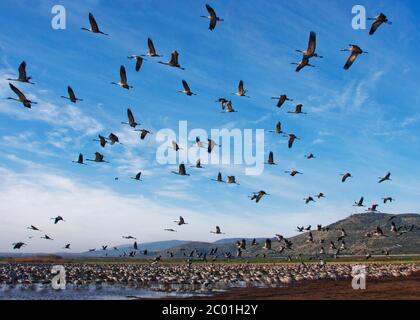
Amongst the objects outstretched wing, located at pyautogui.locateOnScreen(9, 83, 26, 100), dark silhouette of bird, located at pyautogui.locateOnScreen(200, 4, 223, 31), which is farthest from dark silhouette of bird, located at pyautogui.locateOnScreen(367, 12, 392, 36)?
outstretched wing, located at pyautogui.locateOnScreen(9, 83, 26, 100)

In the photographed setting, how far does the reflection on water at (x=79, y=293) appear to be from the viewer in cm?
4264

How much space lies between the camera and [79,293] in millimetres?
45938

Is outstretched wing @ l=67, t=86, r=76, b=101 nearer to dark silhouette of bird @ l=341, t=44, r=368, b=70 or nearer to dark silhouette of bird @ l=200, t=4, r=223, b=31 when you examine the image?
dark silhouette of bird @ l=200, t=4, r=223, b=31

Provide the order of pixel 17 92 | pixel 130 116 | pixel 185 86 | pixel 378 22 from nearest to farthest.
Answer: pixel 378 22 < pixel 17 92 < pixel 185 86 < pixel 130 116

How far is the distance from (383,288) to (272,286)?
11287 millimetres

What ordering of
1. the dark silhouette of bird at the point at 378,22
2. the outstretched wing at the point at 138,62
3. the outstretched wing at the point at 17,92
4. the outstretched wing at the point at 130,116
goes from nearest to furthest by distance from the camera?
the dark silhouette of bird at the point at 378,22 → the outstretched wing at the point at 17,92 → the outstretched wing at the point at 138,62 → the outstretched wing at the point at 130,116

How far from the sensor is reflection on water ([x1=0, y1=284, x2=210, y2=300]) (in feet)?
140

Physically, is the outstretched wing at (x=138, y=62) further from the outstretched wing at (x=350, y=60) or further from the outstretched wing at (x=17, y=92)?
the outstretched wing at (x=350, y=60)

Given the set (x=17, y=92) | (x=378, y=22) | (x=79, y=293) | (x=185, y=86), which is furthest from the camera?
(x=79, y=293)

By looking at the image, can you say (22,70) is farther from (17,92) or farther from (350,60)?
(350,60)

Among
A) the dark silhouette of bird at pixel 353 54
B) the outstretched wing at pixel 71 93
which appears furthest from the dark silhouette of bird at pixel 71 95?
the dark silhouette of bird at pixel 353 54

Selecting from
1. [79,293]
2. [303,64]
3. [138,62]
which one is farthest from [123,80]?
[79,293]
